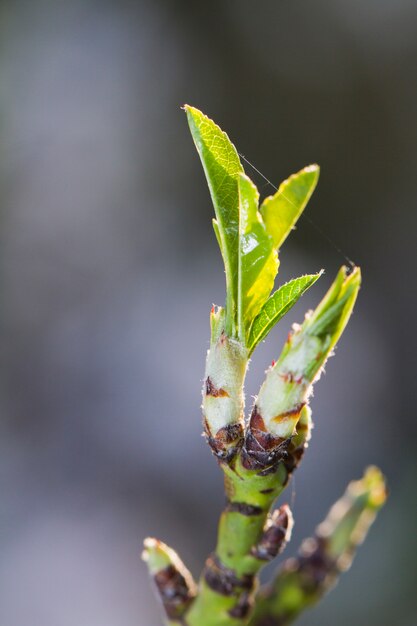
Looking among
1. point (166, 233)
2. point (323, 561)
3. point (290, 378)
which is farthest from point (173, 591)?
point (166, 233)

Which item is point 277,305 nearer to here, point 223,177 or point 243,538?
point 223,177

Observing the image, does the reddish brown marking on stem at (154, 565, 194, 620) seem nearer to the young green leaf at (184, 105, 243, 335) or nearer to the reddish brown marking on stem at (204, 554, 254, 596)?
the reddish brown marking on stem at (204, 554, 254, 596)

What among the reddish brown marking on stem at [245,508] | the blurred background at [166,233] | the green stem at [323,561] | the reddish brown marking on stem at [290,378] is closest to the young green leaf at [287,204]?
the reddish brown marking on stem at [290,378]

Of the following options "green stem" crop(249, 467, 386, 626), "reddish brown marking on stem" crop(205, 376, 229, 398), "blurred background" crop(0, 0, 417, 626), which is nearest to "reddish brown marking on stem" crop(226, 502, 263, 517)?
"reddish brown marking on stem" crop(205, 376, 229, 398)

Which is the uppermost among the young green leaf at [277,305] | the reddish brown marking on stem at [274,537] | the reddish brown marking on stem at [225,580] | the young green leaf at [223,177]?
the young green leaf at [223,177]

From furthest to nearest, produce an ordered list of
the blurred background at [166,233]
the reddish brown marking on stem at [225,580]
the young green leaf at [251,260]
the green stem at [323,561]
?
1. the blurred background at [166,233]
2. the green stem at [323,561]
3. the reddish brown marking on stem at [225,580]
4. the young green leaf at [251,260]

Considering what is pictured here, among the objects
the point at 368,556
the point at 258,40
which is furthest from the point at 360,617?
the point at 258,40

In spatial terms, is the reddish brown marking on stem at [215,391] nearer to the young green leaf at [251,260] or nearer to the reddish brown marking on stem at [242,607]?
the young green leaf at [251,260]
